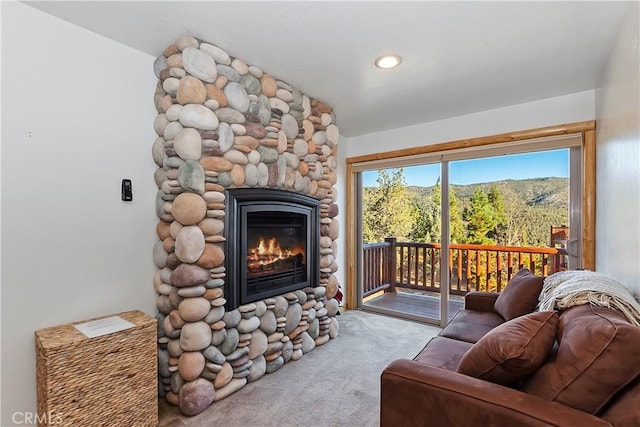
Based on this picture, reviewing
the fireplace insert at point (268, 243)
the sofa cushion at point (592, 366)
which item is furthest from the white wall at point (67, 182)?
the sofa cushion at point (592, 366)

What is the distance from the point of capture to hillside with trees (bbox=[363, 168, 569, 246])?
2975 mm

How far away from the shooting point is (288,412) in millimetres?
1893

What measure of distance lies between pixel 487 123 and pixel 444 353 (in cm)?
242

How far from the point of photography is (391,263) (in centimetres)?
421

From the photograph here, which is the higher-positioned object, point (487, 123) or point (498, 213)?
point (487, 123)

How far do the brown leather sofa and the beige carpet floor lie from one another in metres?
0.78

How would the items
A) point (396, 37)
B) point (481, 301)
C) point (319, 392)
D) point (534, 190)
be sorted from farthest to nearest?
point (534, 190) < point (481, 301) < point (319, 392) < point (396, 37)

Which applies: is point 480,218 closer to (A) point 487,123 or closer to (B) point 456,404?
(A) point 487,123

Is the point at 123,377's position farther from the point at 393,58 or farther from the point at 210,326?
the point at 393,58

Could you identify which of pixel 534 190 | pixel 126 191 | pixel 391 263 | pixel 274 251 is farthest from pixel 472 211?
pixel 126 191

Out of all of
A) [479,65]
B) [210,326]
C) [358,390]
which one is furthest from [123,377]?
Answer: [479,65]

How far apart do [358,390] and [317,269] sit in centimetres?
111

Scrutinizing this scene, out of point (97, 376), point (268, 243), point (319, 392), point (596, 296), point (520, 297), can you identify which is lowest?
point (319, 392)
